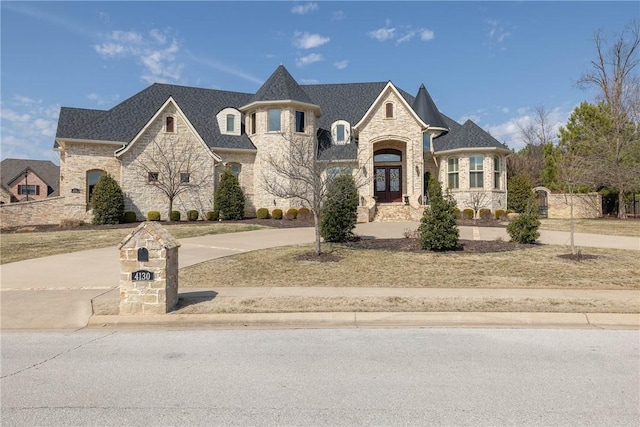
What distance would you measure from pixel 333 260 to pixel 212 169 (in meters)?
17.2

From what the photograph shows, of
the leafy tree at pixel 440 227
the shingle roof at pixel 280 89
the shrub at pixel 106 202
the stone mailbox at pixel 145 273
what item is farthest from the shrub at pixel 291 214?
the stone mailbox at pixel 145 273

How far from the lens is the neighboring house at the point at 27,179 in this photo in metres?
58.2

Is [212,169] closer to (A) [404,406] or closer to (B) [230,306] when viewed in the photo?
(B) [230,306]

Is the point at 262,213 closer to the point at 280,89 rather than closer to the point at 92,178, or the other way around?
the point at 280,89

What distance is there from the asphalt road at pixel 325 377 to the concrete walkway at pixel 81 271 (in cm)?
118

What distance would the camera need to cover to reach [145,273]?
300 inches

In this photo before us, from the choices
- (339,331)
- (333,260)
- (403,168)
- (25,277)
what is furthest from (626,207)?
(25,277)

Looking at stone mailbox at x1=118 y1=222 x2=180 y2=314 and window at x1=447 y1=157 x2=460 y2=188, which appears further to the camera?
→ window at x1=447 y1=157 x2=460 y2=188

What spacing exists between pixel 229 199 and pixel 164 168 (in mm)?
4688

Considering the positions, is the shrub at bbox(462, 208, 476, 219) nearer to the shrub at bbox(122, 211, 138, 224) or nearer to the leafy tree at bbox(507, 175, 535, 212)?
the leafy tree at bbox(507, 175, 535, 212)

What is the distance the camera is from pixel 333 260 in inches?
490

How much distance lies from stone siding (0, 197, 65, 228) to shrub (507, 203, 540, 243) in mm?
26052

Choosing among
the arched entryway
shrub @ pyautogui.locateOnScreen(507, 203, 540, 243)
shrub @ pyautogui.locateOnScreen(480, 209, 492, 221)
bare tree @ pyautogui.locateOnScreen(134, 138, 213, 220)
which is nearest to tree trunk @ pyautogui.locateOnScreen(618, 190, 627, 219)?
shrub @ pyautogui.locateOnScreen(480, 209, 492, 221)

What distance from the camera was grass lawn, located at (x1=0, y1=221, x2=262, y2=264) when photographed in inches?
595
